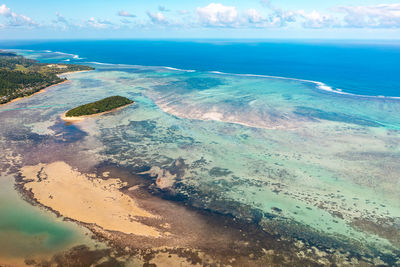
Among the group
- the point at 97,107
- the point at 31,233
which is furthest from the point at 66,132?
the point at 31,233

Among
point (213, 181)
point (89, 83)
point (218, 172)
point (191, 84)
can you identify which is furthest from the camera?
point (89, 83)

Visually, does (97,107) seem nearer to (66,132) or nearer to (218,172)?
(66,132)

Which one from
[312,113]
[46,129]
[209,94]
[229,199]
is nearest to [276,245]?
[229,199]

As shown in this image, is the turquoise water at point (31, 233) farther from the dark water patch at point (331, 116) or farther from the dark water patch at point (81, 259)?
the dark water patch at point (331, 116)

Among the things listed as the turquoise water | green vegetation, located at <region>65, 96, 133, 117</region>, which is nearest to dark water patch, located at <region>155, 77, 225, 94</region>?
green vegetation, located at <region>65, 96, 133, 117</region>

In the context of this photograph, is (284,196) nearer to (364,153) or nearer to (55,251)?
(364,153)

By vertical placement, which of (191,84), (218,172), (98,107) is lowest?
(218,172)

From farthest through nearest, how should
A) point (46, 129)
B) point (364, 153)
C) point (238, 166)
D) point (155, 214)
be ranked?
point (46, 129) → point (364, 153) → point (238, 166) → point (155, 214)
